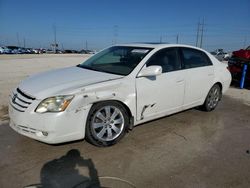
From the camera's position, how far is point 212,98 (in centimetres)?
543

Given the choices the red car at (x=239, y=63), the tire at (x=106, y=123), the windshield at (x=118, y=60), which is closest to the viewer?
the tire at (x=106, y=123)

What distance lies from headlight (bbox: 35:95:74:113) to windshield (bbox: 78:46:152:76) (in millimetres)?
1108

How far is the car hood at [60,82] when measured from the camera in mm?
3171

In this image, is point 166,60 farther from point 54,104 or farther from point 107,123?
point 54,104

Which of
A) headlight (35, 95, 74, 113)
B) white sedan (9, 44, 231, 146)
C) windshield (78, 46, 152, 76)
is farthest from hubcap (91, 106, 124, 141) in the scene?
windshield (78, 46, 152, 76)

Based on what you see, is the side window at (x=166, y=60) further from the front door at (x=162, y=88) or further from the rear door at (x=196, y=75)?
the rear door at (x=196, y=75)

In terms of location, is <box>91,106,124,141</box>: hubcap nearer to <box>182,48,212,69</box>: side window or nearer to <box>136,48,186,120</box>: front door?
<box>136,48,186,120</box>: front door

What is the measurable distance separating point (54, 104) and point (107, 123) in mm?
854

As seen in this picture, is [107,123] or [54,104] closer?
[54,104]

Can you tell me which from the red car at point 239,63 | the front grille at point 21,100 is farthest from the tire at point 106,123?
the red car at point 239,63

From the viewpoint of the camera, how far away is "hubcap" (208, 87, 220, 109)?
211 inches

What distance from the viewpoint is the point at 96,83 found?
3379 mm

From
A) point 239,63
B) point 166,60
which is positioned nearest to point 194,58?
point 166,60

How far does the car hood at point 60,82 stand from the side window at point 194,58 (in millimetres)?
1695
